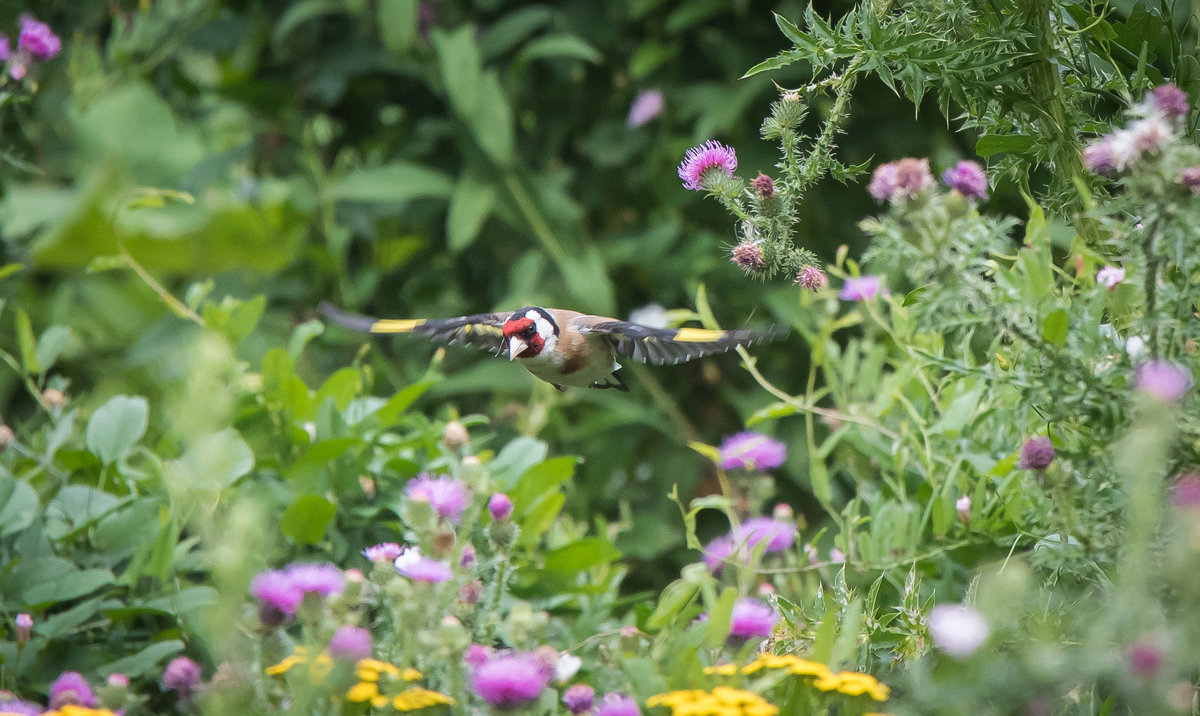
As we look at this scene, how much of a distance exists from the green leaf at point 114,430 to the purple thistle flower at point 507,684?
2.57ft

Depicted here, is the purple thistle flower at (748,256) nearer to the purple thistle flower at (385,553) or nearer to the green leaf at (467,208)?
the purple thistle flower at (385,553)

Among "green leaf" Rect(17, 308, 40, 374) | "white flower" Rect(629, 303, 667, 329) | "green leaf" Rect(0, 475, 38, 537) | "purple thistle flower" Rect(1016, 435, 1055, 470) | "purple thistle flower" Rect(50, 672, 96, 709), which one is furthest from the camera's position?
"white flower" Rect(629, 303, 667, 329)

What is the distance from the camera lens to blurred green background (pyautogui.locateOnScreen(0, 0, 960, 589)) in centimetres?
236

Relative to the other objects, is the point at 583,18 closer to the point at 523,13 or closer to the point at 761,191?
the point at 523,13

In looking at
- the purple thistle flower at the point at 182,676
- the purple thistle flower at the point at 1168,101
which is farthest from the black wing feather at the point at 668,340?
the purple thistle flower at the point at 182,676

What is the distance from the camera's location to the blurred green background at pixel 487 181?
236cm

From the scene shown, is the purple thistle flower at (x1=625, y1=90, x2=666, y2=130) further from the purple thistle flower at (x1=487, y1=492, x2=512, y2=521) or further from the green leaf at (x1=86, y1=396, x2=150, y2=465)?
the purple thistle flower at (x1=487, y1=492, x2=512, y2=521)

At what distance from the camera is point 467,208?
239 centimetres

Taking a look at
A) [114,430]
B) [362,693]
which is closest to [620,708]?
[362,693]

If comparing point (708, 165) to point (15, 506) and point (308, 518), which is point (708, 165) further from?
point (15, 506)

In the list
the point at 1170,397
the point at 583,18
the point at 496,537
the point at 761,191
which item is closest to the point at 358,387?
the point at 496,537

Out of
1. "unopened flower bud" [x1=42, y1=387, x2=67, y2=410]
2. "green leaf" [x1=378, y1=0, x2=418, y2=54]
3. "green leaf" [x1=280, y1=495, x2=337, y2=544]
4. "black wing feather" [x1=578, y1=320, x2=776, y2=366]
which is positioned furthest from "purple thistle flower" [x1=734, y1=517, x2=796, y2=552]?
Result: "green leaf" [x1=378, y1=0, x2=418, y2=54]

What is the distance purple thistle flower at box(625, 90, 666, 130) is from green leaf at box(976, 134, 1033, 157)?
1468 mm

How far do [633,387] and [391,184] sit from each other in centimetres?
66
